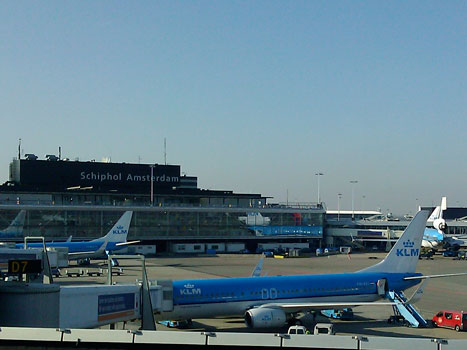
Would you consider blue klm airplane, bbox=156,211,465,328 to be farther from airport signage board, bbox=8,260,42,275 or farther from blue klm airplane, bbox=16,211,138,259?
blue klm airplane, bbox=16,211,138,259

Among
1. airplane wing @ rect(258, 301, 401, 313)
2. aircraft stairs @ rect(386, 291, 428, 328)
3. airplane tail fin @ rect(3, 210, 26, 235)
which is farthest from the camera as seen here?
airplane tail fin @ rect(3, 210, 26, 235)

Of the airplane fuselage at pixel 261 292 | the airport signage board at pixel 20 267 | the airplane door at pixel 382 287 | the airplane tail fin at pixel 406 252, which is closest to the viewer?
the airport signage board at pixel 20 267

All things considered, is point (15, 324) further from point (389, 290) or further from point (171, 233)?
point (171, 233)

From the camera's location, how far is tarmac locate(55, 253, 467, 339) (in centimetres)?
4175

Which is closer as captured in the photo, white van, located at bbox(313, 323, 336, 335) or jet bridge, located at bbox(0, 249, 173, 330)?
jet bridge, located at bbox(0, 249, 173, 330)

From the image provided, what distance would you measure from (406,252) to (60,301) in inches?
1299

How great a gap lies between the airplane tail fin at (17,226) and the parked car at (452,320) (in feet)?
276

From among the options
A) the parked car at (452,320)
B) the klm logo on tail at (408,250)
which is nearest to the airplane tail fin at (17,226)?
the klm logo on tail at (408,250)

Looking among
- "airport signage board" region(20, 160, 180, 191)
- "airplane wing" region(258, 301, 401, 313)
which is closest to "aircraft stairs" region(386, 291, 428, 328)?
"airplane wing" region(258, 301, 401, 313)

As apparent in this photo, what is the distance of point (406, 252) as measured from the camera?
47.8 m

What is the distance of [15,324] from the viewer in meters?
17.8

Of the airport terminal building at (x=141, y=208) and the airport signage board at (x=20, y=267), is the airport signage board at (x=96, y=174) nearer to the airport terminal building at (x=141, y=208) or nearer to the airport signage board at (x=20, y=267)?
the airport terminal building at (x=141, y=208)

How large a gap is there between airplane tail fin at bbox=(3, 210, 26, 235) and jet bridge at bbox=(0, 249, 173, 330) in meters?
84.5

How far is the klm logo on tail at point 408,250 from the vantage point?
4766 centimetres
